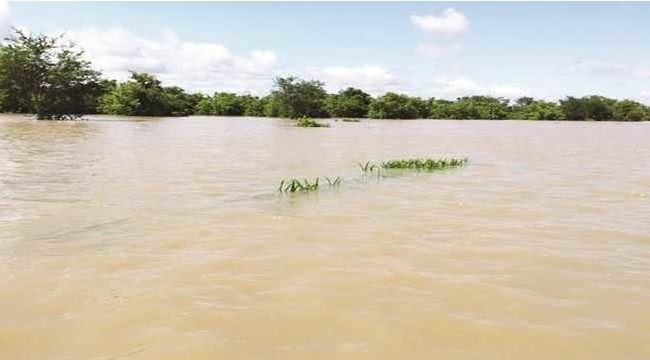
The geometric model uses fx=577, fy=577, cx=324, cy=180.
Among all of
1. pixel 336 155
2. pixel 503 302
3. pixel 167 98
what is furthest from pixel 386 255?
pixel 167 98

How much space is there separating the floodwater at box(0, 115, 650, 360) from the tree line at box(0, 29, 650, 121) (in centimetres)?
3290

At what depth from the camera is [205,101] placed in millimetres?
74750

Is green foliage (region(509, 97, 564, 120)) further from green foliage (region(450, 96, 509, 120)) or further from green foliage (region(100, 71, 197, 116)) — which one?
green foliage (region(100, 71, 197, 116))

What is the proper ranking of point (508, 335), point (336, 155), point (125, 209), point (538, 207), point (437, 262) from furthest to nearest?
1. point (336, 155)
2. point (538, 207)
3. point (125, 209)
4. point (437, 262)
5. point (508, 335)

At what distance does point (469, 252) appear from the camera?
6.52 meters

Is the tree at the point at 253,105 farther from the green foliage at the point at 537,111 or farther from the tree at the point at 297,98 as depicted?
the green foliage at the point at 537,111

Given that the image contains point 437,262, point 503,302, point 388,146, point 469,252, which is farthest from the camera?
point 388,146

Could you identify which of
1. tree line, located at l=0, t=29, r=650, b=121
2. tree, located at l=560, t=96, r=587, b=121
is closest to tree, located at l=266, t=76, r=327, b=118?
tree line, located at l=0, t=29, r=650, b=121

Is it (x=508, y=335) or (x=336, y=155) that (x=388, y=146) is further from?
(x=508, y=335)

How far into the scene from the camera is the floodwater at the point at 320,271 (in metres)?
4.04

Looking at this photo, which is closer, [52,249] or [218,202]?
[52,249]

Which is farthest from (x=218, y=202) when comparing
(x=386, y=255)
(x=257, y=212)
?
(x=386, y=255)

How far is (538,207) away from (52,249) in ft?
24.1

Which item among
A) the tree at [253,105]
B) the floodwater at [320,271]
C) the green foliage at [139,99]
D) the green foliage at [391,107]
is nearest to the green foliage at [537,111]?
the green foliage at [391,107]
